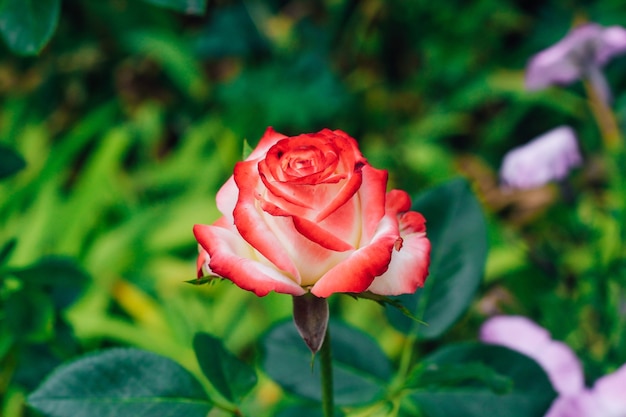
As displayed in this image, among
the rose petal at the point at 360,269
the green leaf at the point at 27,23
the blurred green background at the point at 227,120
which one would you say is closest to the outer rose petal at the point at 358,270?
the rose petal at the point at 360,269

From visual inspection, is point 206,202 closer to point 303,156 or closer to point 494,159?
point 494,159

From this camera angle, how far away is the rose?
260 mm

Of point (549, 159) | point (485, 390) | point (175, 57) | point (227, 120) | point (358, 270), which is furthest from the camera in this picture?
point (175, 57)

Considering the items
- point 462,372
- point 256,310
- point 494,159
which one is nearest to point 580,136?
point 494,159

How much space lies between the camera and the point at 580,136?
145cm


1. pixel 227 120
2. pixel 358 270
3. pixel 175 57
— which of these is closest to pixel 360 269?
pixel 358 270

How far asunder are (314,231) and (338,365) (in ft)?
0.60

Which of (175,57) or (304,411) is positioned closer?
(304,411)

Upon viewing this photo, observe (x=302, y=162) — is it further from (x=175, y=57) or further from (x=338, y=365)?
(x=175, y=57)

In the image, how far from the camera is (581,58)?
2.18ft

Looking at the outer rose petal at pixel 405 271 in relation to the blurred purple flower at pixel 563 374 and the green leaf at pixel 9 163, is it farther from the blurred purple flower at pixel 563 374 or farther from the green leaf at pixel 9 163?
the green leaf at pixel 9 163

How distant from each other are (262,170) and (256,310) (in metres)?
0.93

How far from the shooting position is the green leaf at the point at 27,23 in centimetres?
35

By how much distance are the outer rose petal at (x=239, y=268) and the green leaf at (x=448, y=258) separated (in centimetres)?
15
